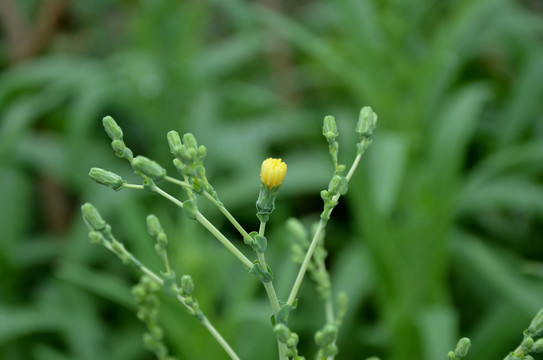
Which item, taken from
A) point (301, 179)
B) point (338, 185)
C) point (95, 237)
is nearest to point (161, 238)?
point (95, 237)

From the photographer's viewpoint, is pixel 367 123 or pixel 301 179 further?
pixel 301 179

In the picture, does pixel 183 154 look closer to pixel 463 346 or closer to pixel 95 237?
pixel 95 237

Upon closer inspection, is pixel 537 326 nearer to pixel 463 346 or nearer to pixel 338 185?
pixel 463 346

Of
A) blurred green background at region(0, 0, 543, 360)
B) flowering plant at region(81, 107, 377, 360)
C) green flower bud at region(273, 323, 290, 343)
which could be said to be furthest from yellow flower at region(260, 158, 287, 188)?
blurred green background at region(0, 0, 543, 360)

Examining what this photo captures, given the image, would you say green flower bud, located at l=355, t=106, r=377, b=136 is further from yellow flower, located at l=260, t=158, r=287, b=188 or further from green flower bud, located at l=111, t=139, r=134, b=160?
green flower bud, located at l=111, t=139, r=134, b=160

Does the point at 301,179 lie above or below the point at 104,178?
above

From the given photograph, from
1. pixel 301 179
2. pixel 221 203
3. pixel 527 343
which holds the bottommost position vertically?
pixel 527 343

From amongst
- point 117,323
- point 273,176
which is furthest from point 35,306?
point 273,176
